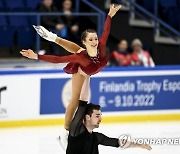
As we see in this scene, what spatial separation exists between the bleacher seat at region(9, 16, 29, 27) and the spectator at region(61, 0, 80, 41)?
2.18 feet

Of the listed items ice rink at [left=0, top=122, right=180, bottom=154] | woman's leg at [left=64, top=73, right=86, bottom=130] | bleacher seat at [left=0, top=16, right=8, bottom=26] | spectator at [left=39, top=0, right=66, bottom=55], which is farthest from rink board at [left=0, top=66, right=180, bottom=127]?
woman's leg at [left=64, top=73, right=86, bottom=130]

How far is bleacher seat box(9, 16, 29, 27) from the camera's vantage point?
12.5 meters

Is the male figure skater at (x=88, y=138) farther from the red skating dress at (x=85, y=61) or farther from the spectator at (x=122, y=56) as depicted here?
the spectator at (x=122, y=56)

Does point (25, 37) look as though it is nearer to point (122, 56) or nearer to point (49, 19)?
point (49, 19)

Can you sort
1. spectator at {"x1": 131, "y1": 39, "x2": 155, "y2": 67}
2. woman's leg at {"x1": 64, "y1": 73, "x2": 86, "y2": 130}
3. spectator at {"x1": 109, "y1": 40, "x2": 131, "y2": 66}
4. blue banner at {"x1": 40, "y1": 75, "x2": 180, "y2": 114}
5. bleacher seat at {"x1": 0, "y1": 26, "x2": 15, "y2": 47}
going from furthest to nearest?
bleacher seat at {"x1": 0, "y1": 26, "x2": 15, "y2": 47} → spectator at {"x1": 131, "y1": 39, "x2": 155, "y2": 67} → spectator at {"x1": 109, "y1": 40, "x2": 131, "y2": 66} → blue banner at {"x1": 40, "y1": 75, "x2": 180, "y2": 114} → woman's leg at {"x1": 64, "y1": 73, "x2": 86, "y2": 130}

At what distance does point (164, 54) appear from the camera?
13.6 meters

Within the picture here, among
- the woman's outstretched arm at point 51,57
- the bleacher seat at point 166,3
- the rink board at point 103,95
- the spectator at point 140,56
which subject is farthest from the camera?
the bleacher seat at point 166,3

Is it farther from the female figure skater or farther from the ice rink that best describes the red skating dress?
the ice rink

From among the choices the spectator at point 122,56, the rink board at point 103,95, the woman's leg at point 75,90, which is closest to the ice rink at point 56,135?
the rink board at point 103,95

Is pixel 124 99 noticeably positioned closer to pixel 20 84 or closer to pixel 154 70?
pixel 154 70

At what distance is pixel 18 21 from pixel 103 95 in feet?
8.06

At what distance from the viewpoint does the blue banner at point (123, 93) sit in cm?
1070

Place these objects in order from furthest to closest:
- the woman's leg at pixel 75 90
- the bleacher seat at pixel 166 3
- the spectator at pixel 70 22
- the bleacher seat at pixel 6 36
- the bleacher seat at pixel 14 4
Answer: the bleacher seat at pixel 166 3, the bleacher seat at pixel 14 4, the spectator at pixel 70 22, the bleacher seat at pixel 6 36, the woman's leg at pixel 75 90

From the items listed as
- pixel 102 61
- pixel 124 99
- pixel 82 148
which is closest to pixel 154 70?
pixel 124 99
